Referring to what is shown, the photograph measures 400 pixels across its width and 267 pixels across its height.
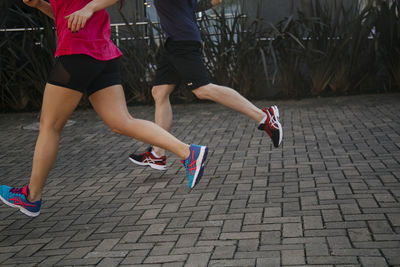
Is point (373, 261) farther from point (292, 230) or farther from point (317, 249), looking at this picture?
point (292, 230)

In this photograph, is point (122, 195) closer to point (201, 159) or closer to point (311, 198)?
point (201, 159)

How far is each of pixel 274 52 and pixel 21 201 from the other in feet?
18.1

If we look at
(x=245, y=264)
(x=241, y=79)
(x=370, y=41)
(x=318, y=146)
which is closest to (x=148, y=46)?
(x=241, y=79)

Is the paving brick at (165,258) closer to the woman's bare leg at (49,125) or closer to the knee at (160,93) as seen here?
the woman's bare leg at (49,125)

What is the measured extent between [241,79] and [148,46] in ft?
4.82

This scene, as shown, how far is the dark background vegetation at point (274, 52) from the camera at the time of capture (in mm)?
8766

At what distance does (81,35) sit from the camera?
378 centimetres

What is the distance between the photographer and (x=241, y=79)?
924 centimetres

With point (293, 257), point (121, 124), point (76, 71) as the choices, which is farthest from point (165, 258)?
point (76, 71)

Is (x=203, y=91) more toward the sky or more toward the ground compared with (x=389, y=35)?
more toward the sky

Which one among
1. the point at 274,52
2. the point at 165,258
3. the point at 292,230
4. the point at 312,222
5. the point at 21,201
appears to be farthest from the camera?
the point at 274,52

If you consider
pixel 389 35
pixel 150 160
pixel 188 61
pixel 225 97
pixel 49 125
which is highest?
pixel 188 61

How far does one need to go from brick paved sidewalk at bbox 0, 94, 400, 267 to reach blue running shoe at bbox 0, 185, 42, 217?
104 mm

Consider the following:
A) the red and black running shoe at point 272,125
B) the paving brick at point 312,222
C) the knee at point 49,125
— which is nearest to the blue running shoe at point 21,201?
the knee at point 49,125
